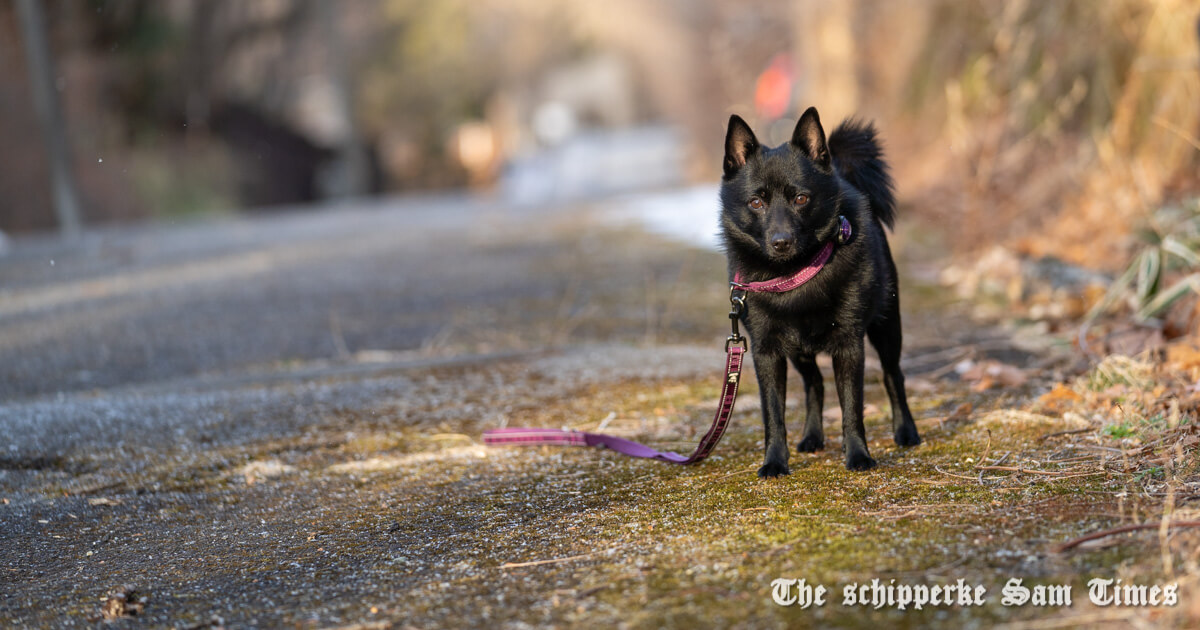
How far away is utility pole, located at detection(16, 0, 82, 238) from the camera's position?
14.4 meters

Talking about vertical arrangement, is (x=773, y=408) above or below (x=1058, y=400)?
above

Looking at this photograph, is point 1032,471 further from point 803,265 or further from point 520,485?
point 520,485

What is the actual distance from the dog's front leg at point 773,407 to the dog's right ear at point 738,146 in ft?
1.93

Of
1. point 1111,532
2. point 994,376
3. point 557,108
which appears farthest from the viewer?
point 557,108

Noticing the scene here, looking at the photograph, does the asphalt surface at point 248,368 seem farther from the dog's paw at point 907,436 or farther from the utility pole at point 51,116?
the utility pole at point 51,116

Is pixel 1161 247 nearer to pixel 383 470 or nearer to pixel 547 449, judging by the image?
pixel 547 449

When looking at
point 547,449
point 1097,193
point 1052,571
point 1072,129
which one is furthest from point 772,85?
point 1052,571

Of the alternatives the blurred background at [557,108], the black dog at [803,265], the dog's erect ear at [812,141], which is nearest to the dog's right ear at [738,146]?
the black dog at [803,265]

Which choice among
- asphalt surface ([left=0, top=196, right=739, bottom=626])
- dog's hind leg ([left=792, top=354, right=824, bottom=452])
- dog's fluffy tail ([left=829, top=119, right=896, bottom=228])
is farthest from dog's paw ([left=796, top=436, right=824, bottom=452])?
asphalt surface ([left=0, top=196, right=739, bottom=626])

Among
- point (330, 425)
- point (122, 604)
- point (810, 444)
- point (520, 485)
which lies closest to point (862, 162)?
point (810, 444)

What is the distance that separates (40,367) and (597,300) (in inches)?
129

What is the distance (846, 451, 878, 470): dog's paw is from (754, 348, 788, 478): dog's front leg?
7.6 inches

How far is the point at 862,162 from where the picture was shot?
3.57m

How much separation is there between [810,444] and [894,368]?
379mm
